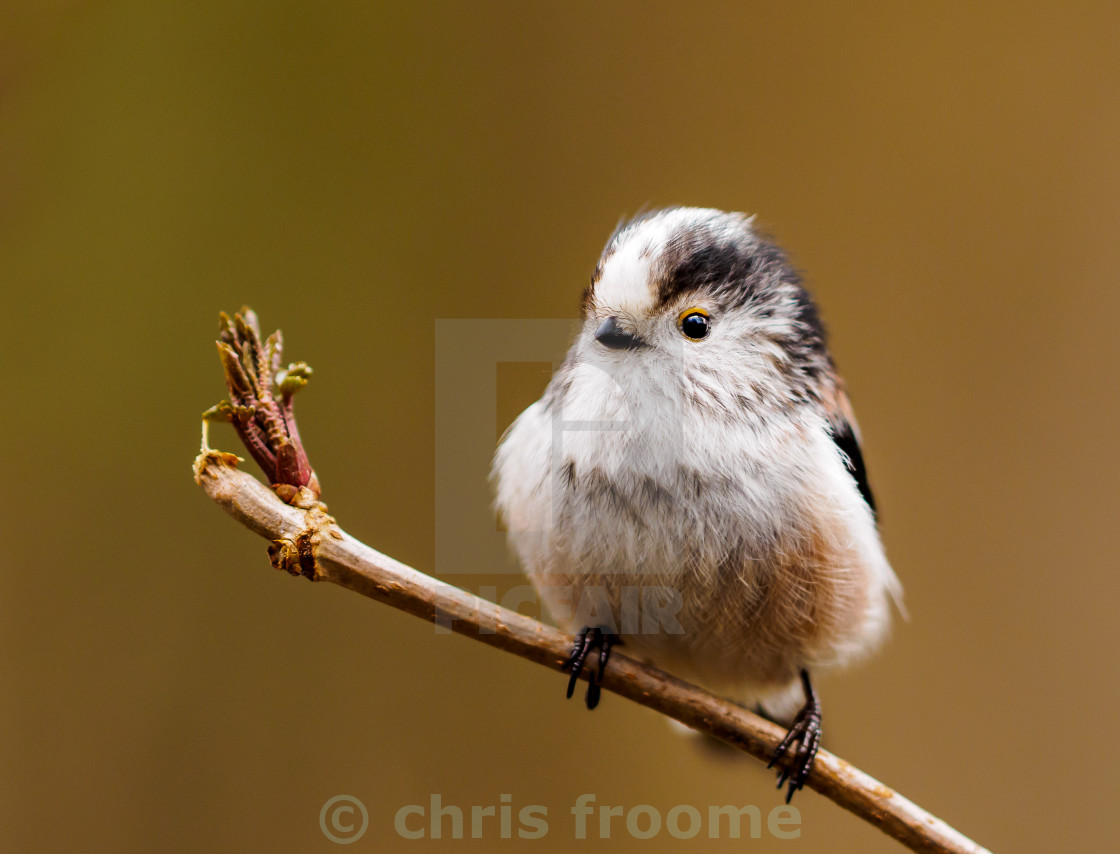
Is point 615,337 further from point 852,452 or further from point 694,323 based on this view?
point 852,452

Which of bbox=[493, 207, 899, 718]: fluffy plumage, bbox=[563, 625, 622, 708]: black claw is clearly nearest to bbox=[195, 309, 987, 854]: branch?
bbox=[563, 625, 622, 708]: black claw

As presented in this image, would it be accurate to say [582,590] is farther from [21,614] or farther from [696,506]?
[21,614]

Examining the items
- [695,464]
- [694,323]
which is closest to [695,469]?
[695,464]

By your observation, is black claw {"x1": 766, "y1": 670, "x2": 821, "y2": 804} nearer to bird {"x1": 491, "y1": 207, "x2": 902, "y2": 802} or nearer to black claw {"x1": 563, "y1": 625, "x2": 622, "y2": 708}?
bird {"x1": 491, "y1": 207, "x2": 902, "y2": 802}

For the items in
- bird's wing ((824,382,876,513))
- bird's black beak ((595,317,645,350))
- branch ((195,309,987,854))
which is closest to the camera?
branch ((195,309,987,854))

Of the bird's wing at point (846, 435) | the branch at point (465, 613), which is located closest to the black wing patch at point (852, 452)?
the bird's wing at point (846, 435)
